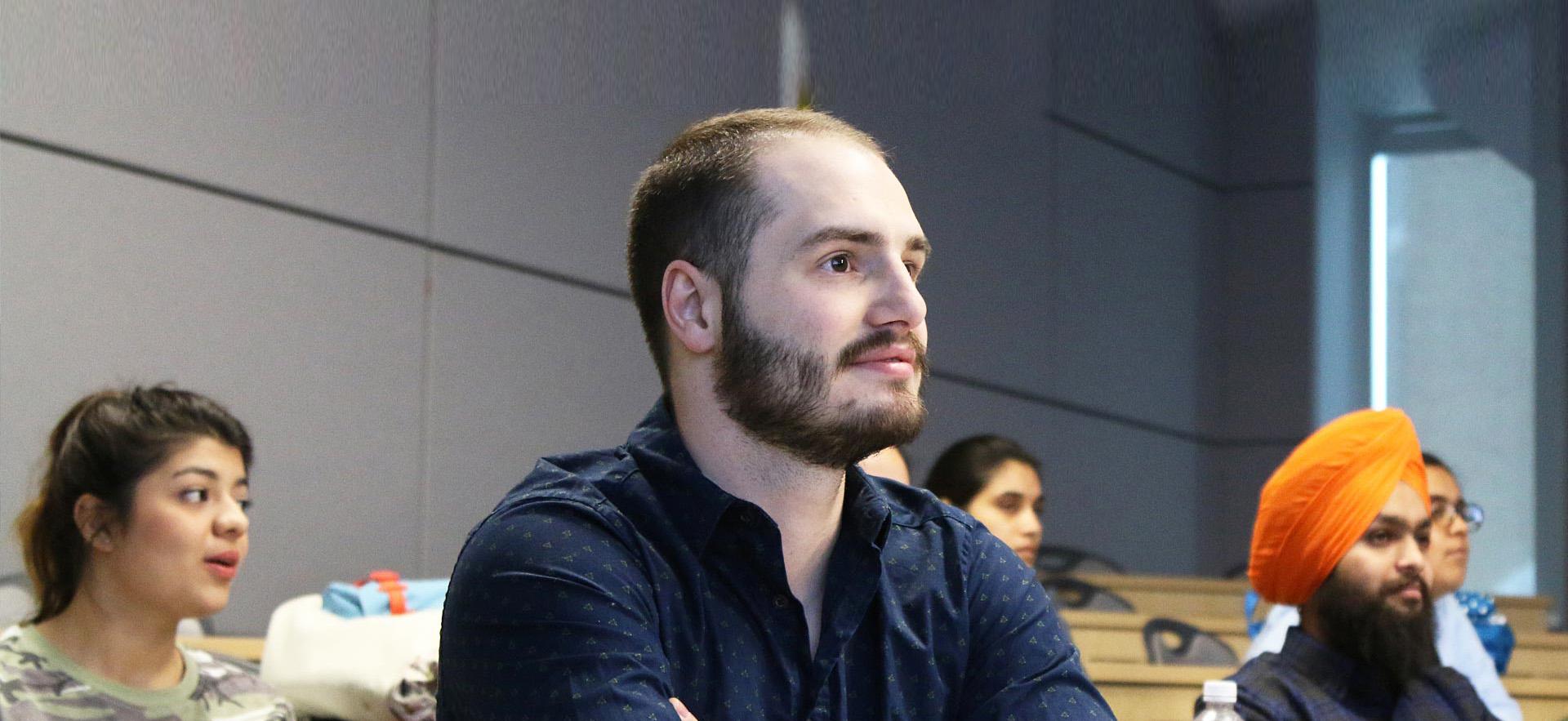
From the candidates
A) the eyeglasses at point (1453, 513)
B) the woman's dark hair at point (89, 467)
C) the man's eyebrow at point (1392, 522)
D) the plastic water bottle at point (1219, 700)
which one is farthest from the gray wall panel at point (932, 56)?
the plastic water bottle at point (1219, 700)

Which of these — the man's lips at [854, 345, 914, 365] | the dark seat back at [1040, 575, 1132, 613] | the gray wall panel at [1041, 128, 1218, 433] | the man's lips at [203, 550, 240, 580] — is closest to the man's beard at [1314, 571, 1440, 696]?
the man's lips at [854, 345, 914, 365]

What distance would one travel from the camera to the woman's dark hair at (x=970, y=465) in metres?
5.07

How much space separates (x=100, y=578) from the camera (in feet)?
8.33

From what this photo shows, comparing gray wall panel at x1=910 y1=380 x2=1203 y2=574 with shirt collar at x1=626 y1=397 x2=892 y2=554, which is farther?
gray wall panel at x1=910 y1=380 x2=1203 y2=574

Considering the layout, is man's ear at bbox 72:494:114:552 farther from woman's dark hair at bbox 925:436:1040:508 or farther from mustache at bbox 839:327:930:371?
woman's dark hair at bbox 925:436:1040:508

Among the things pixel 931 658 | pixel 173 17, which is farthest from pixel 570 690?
pixel 173 17

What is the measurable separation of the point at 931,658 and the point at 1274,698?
1363 millimetres

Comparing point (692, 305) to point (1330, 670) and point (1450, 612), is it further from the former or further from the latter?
point (1450, 612)

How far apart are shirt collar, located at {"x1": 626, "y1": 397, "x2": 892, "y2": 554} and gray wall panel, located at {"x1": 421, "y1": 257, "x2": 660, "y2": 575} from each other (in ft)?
9.37

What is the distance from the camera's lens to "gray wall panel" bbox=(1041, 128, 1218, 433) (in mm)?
8008

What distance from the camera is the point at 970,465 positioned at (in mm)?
5094

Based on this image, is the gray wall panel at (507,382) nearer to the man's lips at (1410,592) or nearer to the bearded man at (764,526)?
the man's lips at (1410,592)

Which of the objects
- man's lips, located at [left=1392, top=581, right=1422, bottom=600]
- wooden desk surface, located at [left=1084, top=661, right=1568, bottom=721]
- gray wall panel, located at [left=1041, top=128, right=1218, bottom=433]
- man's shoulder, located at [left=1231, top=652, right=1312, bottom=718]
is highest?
gray wall panel, located at [left=1041, top=128, right=1218, bottom=433]

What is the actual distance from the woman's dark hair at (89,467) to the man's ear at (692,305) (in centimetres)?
135
